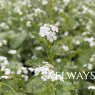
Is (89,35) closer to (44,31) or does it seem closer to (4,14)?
(4,14)

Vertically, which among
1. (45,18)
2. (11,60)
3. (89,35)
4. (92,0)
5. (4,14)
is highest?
(92,0)

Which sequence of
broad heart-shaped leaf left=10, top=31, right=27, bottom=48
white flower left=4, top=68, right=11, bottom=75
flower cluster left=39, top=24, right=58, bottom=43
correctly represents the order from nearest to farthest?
1. flower cluster left=39, top=24, right=58, bottom=43
2. white flower left=4, top=68, right=11, bottom=75
3. broad heart-shaped leaf left=10, top=31, right=27, bottom=48

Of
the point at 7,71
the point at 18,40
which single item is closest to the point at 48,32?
the point at 7,71

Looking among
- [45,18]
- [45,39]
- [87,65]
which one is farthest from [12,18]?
[45,39]

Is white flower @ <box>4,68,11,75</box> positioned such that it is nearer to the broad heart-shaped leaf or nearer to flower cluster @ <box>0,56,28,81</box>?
Answer: flower cluster @ <box>0,56,28,81</box>

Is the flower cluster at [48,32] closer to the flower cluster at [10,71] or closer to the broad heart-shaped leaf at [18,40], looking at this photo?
the flower cluster at [10,71]

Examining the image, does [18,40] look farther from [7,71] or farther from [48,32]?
[48,32]

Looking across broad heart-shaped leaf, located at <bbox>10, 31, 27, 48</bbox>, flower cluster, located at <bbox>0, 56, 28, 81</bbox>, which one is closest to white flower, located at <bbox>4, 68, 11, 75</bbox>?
flower cluster, located at <bbox>0, 56, 28, 81</bbox>

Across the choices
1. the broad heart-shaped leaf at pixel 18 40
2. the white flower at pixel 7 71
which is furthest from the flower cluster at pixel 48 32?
the broad heart-shaped leaf at pixel 18 40
